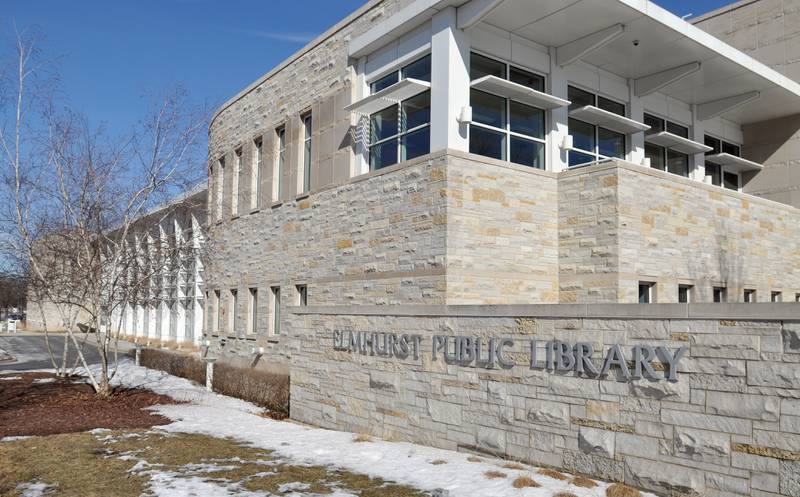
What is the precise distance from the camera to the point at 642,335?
7.73 m

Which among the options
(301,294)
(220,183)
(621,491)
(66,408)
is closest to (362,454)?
(621,491)

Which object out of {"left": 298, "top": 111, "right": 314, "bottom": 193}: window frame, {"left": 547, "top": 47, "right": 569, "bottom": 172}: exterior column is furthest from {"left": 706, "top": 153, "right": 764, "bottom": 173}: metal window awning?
{"left": 298, "top": 111, "right": 314, "bottom": 193}: window frame

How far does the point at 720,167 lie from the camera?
71.8ft

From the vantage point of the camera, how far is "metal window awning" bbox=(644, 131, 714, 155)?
→ 18625mm

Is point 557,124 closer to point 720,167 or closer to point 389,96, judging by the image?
point 389,96

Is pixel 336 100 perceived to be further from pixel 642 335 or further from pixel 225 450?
pixel 642 335

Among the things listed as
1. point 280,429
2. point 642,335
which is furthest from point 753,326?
point 280,429

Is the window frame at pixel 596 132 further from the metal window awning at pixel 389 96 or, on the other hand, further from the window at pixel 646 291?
the metal window awning at pixel 389 96

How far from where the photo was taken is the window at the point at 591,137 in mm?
17000

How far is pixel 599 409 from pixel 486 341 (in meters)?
2.05

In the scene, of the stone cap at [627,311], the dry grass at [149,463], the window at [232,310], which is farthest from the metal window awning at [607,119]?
the window at [232,310]

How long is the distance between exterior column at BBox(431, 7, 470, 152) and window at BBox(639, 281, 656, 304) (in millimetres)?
4917

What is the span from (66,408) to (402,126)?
9.76m

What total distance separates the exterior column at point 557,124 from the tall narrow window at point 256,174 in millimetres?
11270
